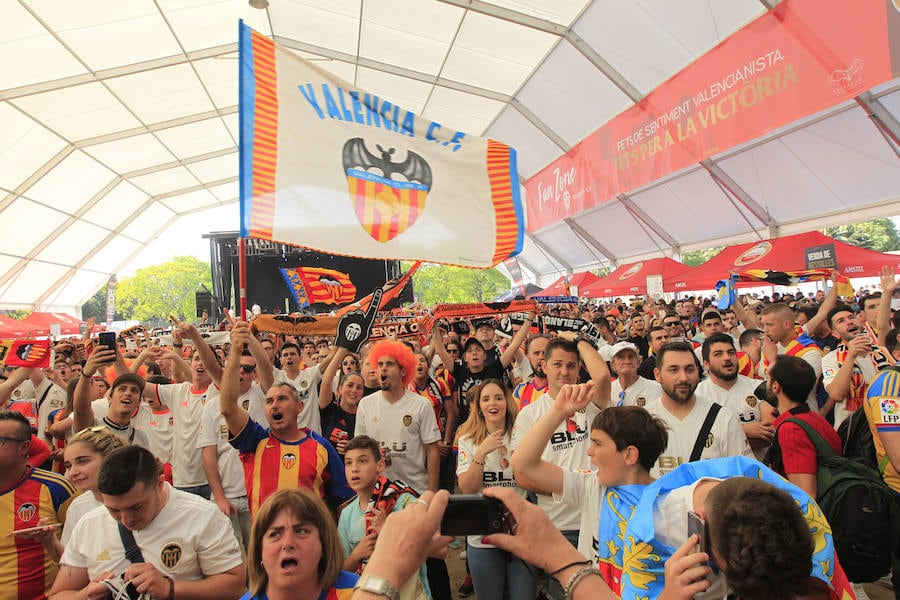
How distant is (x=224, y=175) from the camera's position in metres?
25.6

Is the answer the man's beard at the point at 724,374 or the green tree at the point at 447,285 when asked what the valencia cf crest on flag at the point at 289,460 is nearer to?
the man's beard at the point at 724,374

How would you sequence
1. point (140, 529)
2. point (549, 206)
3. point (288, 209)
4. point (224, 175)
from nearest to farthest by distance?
point (140, 529), point (288, 209), point (549, 206), point (224, 175)

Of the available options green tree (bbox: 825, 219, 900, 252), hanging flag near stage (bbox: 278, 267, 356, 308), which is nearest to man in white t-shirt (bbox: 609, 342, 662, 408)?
hanging flag near stage (bbox: 278, 267, 356, 308)

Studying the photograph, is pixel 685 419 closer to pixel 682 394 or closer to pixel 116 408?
pixel 682 394

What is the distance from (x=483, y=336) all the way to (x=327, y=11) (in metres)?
10.8

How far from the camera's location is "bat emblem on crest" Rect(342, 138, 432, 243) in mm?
4164

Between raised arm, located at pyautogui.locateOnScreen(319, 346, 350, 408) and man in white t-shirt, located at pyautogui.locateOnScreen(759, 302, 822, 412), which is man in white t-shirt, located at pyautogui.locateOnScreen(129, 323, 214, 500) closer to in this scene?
raised arm, located at pyautogui.locateOnScreen(319, 346, 350, 408)

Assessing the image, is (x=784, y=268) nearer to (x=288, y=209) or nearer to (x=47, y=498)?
(x=288, y=209)

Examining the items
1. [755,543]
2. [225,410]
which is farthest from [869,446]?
[225,410]

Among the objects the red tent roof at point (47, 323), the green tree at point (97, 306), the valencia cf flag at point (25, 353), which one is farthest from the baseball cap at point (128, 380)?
the green tree at point (97, 306)

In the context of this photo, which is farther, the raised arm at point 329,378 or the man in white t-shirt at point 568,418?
the raised arm at point 329,378

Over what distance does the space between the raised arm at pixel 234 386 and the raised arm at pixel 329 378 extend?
1029mm

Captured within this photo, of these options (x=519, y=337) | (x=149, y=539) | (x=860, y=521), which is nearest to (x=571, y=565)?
(x=149, y=539)

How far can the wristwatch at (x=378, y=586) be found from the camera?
1.06 m
